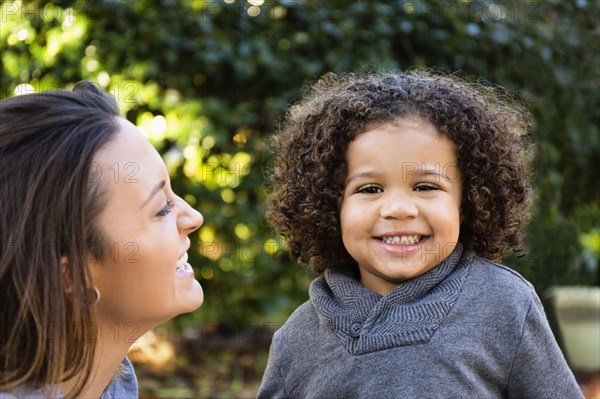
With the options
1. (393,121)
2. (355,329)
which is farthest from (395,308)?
(393,121)

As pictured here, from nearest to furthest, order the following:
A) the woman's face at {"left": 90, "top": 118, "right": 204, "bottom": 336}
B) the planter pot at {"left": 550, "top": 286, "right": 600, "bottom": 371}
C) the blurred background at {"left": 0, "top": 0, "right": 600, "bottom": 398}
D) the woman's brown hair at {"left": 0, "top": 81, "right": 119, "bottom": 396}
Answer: the woman's brown hair at {"left": 0, "top": 81, "right": 119, "bottom": 396} → the woman's face at {"left": 90, "top": 118, "right": 204, "bottom": 336} → the blurred background at {"left": 0, "top": 0, "right": 600, "bottom": 398} → the planter pot at {"left": 550, "top": 286, "right": 600, "bottom": 371}

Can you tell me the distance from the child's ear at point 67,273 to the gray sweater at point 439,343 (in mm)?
727

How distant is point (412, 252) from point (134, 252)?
73cm

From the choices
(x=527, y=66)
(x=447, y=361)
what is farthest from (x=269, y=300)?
(x=447, y=361)

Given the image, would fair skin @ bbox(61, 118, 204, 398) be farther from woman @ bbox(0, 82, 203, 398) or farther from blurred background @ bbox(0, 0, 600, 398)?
blurred background @ bbox(0, 0, 600, 398)

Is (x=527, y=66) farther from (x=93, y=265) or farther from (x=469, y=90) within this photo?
(x=93, y=265)

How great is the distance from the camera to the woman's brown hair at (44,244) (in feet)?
6.23

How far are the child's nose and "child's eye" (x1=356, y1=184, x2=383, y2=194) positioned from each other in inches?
2.0

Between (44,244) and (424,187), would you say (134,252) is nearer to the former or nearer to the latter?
(44,244)

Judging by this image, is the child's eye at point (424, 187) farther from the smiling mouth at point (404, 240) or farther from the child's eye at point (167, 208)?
the child's eye at point (167, 208)

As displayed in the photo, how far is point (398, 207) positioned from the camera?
2227mm

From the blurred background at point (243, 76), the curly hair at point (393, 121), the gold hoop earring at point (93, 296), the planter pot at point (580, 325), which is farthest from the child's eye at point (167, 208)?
the planter pot at point (580, 325)

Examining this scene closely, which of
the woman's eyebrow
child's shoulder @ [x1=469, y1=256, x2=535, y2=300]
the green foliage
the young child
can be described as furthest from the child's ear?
the green foliage

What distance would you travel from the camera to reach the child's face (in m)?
2.25
